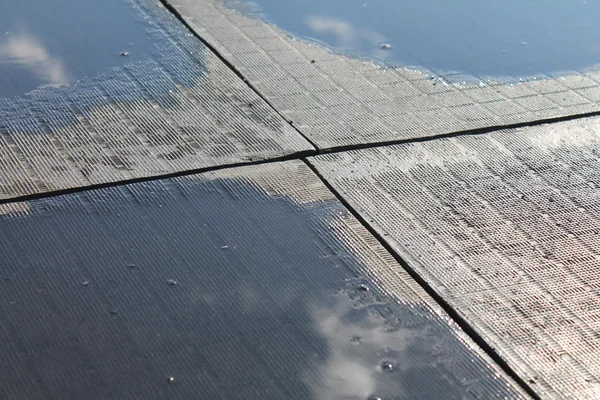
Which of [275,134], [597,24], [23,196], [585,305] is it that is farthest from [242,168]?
[597,24]

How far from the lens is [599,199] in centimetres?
300

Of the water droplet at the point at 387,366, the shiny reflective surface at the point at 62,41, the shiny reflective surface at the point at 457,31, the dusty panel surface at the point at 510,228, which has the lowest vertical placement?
the water droplet at the point at 387,366

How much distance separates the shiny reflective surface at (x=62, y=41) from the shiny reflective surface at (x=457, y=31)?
720 millimetres

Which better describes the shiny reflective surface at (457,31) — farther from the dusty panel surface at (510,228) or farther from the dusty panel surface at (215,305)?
the dusty panel surface at (215,305)

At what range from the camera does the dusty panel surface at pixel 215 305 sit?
2109mm

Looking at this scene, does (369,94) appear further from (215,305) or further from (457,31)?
(215,305)

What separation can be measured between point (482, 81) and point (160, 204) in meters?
1.74

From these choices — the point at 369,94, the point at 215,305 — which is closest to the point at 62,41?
the point at 369,94

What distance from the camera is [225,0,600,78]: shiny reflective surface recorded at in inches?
159

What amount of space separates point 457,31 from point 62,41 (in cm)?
198

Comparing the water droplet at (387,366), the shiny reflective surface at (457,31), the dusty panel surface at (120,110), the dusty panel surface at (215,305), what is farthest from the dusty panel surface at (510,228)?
the shiny reflective surface at (457,31)

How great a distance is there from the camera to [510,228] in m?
2.80

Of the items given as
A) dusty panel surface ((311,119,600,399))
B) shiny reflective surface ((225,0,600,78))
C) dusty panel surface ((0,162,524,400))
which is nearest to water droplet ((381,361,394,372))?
dusty panel surface ((0,162,524,400))

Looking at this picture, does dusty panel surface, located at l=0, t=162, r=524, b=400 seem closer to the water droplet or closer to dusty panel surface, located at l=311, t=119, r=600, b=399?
the water droplet
